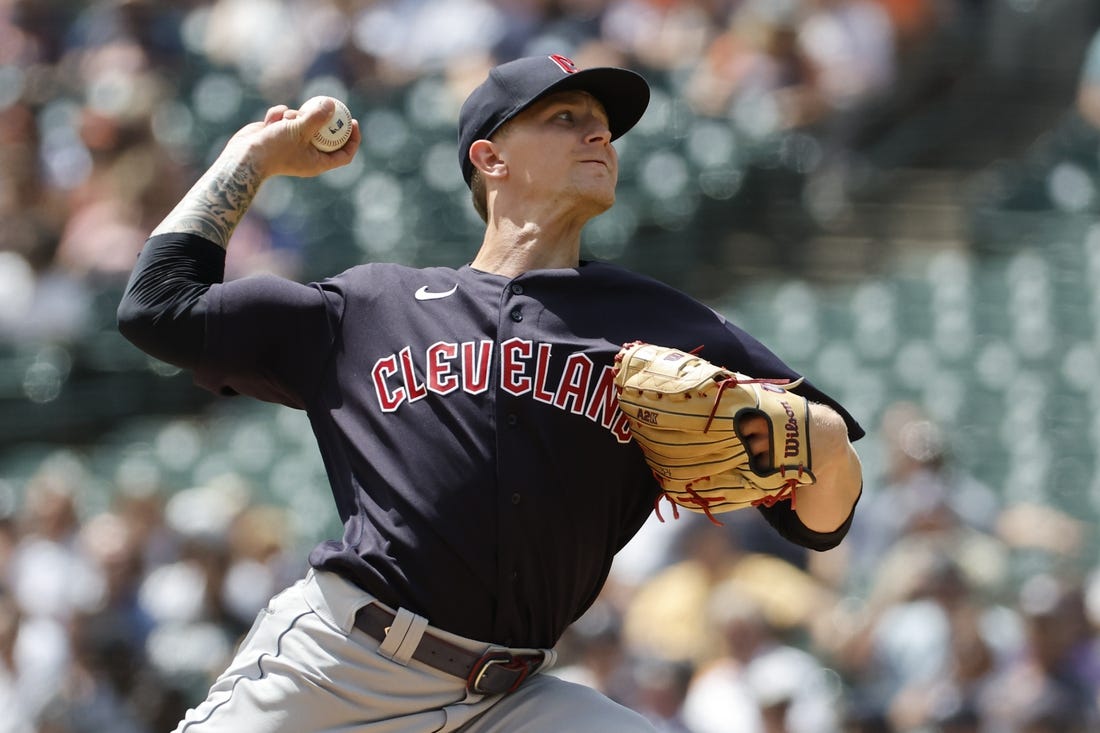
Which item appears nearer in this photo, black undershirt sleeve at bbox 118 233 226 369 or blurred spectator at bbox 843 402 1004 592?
black undershirt sleeve at bbox 118 233 226 369

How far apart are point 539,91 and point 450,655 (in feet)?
3.31

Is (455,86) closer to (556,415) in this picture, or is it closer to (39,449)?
(39,449)

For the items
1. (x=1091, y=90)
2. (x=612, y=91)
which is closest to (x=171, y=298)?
(x=612, y=91)

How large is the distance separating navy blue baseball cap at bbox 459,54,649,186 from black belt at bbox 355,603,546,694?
3.02ft

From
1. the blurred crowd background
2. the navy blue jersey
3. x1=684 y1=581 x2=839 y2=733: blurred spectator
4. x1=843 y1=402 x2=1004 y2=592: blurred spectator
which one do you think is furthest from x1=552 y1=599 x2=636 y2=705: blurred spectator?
the navy blue jersey

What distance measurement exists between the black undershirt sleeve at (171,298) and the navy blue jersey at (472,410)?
26 mm

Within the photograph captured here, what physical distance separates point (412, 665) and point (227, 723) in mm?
316

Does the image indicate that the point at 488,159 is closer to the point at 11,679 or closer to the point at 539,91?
the point at 539,91

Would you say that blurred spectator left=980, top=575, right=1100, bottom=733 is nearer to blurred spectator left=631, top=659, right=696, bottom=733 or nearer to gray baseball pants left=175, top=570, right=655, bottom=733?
blurred spectator left=631, top=659, right=696, bottom=733

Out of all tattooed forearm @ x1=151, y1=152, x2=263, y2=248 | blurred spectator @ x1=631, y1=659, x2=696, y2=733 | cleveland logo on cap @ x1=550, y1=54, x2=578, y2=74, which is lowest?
blurred spectator @ x1=631, y1=659, x2=696, y2=733

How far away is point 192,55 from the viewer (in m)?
8.54

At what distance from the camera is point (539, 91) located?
2.87m

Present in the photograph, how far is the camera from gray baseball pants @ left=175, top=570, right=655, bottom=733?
8.57 feet

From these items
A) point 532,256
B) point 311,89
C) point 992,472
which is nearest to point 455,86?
point 311,89
